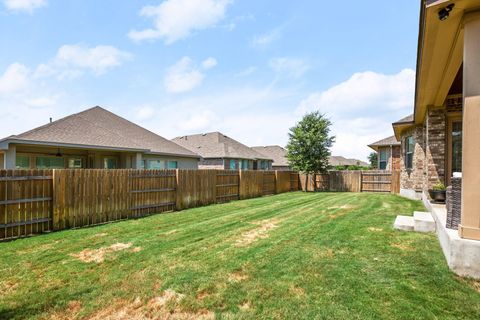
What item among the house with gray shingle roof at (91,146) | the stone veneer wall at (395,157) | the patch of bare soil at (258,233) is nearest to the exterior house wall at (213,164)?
the house with gray shingle roof at (91,146)

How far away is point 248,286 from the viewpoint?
3299 millimetres

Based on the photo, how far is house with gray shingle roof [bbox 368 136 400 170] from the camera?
19.5m

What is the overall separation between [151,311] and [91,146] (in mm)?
12632

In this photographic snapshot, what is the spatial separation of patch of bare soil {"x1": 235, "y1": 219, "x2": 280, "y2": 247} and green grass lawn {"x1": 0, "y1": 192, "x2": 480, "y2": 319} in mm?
44

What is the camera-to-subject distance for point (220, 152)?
26125 millimetres

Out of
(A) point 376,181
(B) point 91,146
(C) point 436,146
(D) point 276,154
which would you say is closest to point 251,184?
(B) point 91,146

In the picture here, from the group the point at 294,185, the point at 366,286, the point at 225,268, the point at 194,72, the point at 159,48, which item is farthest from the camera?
the point at 294,185

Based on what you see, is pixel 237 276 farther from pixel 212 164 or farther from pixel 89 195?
pixel 212 164

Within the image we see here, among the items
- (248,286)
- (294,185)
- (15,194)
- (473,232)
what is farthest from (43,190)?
(294,185)

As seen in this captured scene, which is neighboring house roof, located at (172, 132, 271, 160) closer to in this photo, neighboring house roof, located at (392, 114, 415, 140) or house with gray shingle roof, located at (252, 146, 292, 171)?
house with gray shingle roof, located at (252, 146, 292, 171)

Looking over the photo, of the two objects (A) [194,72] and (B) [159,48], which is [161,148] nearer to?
(A) [194,72]

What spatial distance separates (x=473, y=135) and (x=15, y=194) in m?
8.64

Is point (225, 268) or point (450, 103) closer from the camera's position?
point (225, 268)

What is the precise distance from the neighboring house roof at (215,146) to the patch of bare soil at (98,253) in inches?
800
